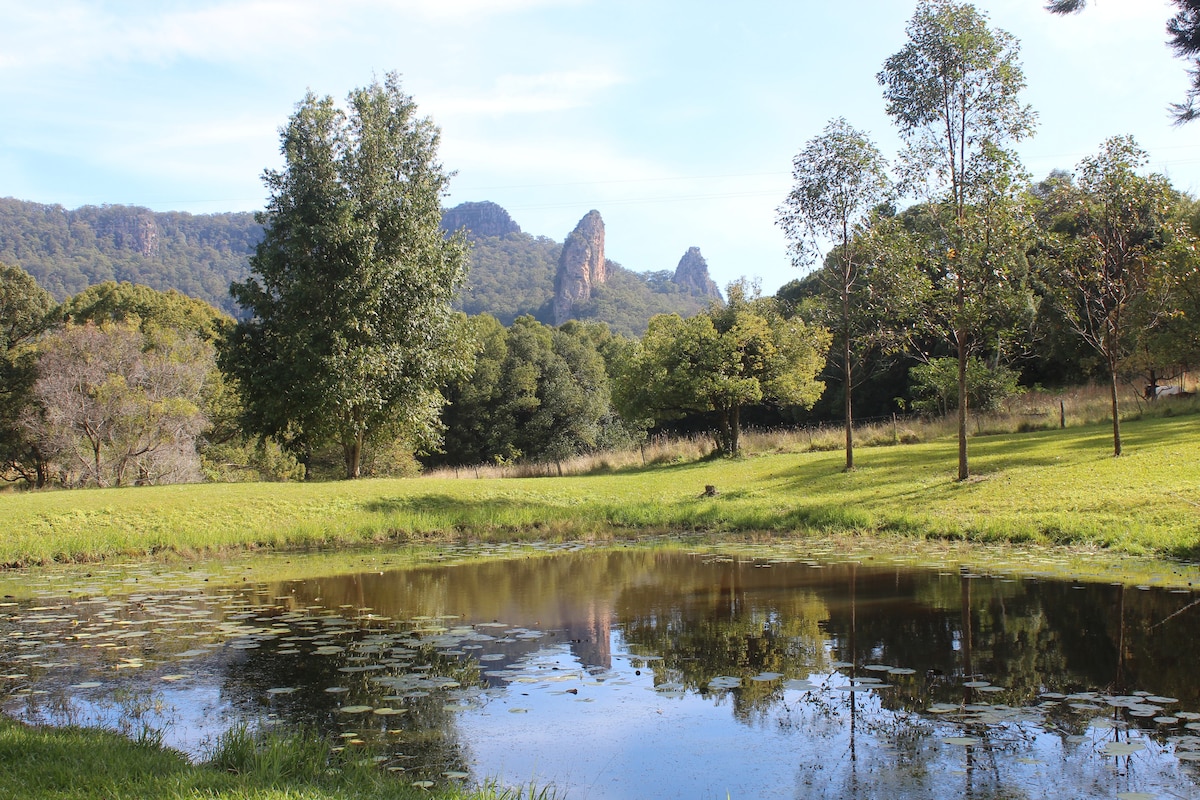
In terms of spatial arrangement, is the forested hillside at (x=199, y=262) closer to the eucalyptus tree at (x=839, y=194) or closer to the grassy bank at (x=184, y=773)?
the eucalyptus tree at (x=839, y=194)

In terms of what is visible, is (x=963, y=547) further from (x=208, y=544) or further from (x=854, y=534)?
(x=208, y=544)

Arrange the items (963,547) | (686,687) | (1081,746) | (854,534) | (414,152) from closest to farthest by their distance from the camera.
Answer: (1081,746) < (686,687) < (963,547) < (854,534) < (414,152)

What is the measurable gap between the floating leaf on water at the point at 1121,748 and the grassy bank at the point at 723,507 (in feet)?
31.3

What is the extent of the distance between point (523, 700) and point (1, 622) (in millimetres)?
7629

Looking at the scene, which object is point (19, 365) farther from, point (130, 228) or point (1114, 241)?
point (130, 228)

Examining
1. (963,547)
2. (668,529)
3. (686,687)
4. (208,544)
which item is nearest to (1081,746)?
(686,687)

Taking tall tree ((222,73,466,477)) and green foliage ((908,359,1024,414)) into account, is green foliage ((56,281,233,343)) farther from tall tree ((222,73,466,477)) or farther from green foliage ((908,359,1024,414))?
green foliage ((908,359,1024,414))

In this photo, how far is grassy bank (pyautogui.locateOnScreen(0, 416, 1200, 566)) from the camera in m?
16.7

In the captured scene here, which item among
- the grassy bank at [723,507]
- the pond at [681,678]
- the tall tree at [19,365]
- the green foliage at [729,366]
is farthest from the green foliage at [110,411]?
the pond at [681,678]

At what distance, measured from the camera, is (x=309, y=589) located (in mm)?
13344

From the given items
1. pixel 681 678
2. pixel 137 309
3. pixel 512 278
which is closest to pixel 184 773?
pixel 681 678

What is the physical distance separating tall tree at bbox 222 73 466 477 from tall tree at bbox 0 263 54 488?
2101cm

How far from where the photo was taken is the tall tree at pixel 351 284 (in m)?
28.9

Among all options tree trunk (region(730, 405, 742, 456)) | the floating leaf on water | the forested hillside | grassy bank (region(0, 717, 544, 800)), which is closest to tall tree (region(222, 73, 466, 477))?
tree trunk (region(730, 405, 742, 456))
